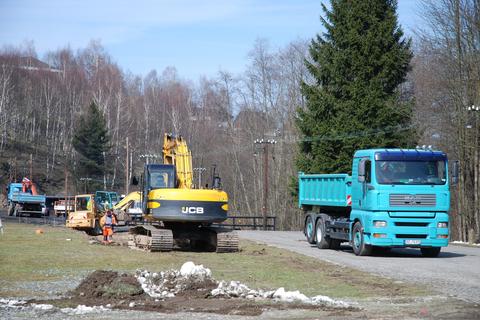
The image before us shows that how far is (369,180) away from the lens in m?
25.2

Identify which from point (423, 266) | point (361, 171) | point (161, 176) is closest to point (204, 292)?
point (423, 266)

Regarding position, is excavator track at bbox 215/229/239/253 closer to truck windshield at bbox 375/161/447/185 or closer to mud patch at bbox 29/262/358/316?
truck windshield at bbox 375/161/447/185

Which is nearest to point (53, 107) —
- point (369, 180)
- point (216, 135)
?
point (216, 135)

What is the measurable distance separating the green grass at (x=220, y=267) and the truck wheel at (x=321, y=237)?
186 cm

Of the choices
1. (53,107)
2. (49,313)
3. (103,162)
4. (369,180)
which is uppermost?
(53,107)

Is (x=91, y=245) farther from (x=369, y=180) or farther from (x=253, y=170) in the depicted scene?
(x=253, y=170)

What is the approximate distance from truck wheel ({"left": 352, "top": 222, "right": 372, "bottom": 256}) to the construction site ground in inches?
94.8

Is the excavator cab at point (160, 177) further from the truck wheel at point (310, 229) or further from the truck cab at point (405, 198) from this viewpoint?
the truck cab at point (405, 198)

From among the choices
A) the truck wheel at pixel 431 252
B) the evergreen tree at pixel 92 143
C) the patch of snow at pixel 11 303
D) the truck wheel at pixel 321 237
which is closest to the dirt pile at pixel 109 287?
the patch of snow at pixel 11 303

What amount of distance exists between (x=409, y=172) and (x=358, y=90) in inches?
971

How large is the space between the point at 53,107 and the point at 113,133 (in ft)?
31.6

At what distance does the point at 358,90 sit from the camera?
49.2 meters

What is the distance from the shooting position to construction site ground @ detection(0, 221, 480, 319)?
12.9m

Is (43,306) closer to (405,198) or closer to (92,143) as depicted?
(405,198)
